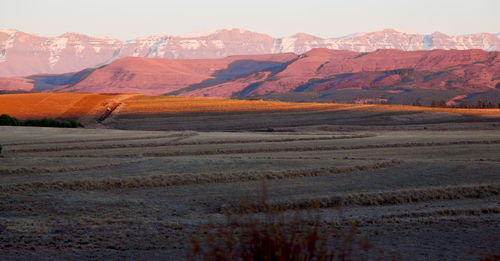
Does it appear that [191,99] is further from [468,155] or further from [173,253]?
[173,253]

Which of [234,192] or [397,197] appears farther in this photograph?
[234,192]

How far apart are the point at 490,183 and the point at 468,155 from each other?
10813 millimetres

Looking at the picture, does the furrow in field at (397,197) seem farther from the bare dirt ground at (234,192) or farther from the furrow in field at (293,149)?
the furrow in field at (293,149)

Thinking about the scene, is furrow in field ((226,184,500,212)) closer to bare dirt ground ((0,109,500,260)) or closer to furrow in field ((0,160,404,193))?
bare dirt ground ((0,109,500,260))

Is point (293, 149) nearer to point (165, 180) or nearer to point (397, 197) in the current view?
point (165, 180)

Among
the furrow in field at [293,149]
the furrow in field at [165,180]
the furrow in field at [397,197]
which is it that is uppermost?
the furrow in field at [397,197]

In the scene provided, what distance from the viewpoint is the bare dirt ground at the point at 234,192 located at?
1453cm

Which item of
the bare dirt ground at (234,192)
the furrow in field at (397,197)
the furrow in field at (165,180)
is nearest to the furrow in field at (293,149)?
the bare dirt ground at (234,192)

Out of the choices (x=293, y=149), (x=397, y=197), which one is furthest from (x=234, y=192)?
(x=293, y=149)

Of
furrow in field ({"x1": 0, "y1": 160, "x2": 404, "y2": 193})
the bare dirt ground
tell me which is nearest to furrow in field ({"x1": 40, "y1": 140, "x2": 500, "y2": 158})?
the bare dirt ground

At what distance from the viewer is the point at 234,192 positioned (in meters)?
22.6

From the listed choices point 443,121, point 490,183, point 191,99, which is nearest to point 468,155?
point 490,183

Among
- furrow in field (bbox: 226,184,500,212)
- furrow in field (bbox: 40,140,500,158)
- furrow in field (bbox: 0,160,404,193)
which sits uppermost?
furrow in field (bbox: 226,184,500,212)

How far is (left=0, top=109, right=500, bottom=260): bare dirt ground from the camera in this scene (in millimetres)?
14531
